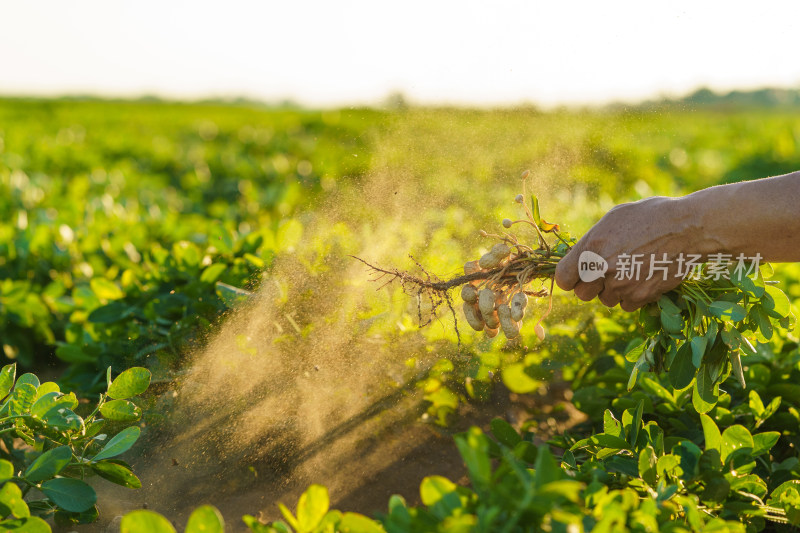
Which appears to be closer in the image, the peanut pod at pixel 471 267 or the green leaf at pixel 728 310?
the green leaf at pixel 728 310

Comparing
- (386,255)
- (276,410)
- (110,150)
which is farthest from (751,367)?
(110,150)

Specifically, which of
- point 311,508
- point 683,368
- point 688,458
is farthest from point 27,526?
point 683,368

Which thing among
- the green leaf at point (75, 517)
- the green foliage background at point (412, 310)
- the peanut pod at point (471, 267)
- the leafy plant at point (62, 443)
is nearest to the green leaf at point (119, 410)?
the leafy plant at point (62, 443)

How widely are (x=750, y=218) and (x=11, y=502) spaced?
217 cm

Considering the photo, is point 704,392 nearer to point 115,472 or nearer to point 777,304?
point 777,304

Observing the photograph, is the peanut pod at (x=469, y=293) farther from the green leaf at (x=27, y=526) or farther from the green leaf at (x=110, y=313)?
the green leaf at (x=110, y=313)

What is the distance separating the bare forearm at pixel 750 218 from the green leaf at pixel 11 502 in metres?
2.03

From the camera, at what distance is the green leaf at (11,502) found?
1465mm

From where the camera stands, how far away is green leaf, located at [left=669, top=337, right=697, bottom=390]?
1.83m

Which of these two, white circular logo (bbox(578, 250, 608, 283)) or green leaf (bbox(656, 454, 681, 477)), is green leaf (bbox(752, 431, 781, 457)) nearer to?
green leaf (bbox(656, 454, 681, 477))

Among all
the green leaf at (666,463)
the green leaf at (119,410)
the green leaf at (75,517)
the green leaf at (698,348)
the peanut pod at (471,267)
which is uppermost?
the peanut pod at (471,267)

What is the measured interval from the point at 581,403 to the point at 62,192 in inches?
242

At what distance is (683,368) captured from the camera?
1.83 metres

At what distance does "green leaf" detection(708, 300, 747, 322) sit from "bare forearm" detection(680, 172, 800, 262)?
179 mm
